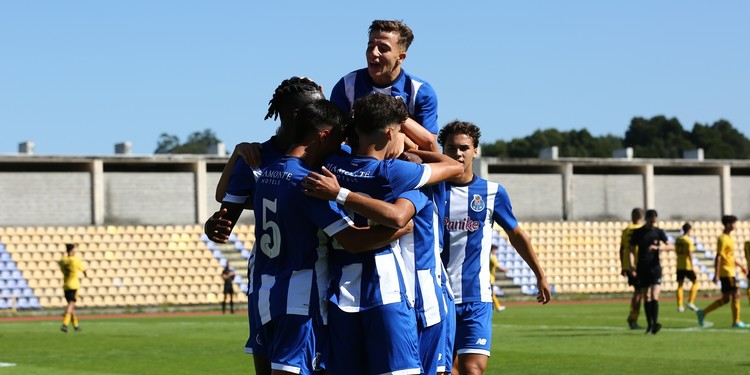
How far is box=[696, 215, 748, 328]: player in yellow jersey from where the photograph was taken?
22516 millimetres

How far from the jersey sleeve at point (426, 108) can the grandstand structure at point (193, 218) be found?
105 ft

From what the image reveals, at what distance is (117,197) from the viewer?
44.3 meters

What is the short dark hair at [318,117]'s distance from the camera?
7.00m

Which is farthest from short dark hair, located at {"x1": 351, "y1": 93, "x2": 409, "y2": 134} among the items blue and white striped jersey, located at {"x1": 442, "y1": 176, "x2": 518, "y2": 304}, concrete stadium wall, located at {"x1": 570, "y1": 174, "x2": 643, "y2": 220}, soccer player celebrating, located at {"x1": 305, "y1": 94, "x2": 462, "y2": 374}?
concrete stadium wall, located at {"x1": 570, "y1": 174, "x2": 643, "y2": 220}

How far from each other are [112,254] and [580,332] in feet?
73.9

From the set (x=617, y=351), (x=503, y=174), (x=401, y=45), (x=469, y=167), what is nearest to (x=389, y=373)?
(x=401, y=45)

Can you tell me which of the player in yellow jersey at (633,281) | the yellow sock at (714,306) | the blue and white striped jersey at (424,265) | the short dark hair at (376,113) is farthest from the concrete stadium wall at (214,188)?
the short dark hair at (376,113)

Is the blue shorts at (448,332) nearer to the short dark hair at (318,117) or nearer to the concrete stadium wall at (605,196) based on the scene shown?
→ the short dark hair at (318,117)

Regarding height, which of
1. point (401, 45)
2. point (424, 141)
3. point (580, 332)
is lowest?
point (580, 332)

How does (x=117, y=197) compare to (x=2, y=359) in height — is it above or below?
above

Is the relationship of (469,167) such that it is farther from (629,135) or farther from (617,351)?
(629,135)

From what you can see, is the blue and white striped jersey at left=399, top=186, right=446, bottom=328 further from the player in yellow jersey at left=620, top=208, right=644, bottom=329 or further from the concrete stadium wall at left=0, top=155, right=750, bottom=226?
the concrete stadium wall at left=0, top=155, right=750, bottom=226

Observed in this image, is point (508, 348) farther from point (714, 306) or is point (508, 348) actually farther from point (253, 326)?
point (253, 326)

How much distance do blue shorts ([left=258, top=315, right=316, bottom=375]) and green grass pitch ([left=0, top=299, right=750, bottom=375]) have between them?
25.5ft
